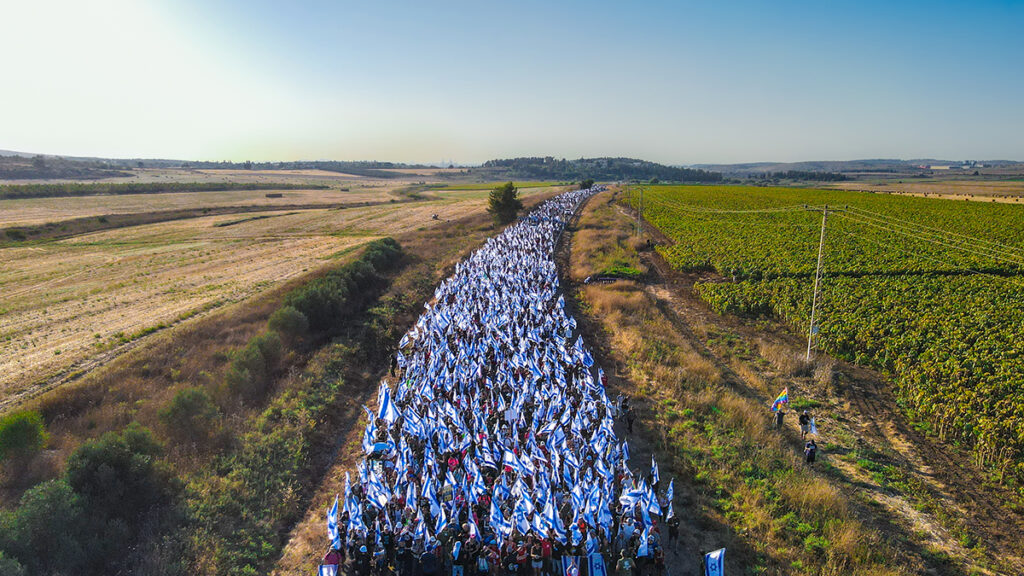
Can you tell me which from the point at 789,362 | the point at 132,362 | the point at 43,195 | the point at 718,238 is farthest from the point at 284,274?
the point at 43,195

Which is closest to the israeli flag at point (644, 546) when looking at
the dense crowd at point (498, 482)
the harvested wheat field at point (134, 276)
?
the dense crowd at point (498, 482)

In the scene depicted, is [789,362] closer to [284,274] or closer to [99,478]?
[99,478]

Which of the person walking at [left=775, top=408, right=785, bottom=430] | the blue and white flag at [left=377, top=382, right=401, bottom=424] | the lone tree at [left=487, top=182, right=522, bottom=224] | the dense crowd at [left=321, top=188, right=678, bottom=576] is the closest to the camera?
the dense crowd at [left=321, top=188, right=678, bottom=576]

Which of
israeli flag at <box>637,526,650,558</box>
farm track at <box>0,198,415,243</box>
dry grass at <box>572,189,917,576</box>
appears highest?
farm track at <box>0,198,415,243</box>

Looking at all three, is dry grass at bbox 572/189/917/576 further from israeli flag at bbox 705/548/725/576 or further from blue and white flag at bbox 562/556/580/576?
blue and white flag at bbox 562/556/580/576

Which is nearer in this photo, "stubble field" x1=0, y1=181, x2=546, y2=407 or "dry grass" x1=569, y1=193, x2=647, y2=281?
"stubble field" x1=0, y1=181, x2=546, y2=407

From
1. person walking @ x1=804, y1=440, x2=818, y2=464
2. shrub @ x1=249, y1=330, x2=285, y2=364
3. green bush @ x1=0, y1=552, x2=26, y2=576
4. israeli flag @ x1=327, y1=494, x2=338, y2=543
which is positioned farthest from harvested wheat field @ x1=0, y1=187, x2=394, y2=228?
person walking @ x1=804, y1=440, x2=818, y2=464

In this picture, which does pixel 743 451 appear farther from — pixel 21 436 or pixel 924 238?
pixel 924 238
